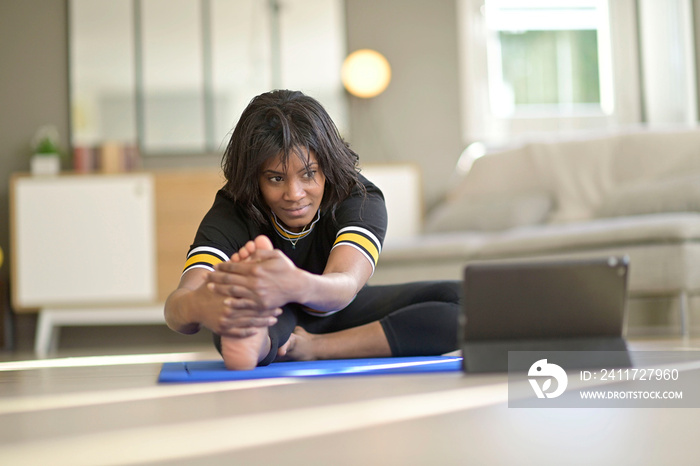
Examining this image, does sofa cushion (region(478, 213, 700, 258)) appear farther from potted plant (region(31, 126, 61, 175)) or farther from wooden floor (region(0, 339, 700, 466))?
potted plant (region(31, 126, 61, 175))

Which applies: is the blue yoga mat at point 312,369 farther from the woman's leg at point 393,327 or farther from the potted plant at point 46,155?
the potted plant at point 46,155

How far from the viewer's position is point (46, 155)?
14.7 ft

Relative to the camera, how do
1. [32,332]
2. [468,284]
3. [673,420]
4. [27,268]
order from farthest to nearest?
[32,332], [27,268], [468,284], [673,420]

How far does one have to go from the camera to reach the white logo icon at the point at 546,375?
3.71 feet

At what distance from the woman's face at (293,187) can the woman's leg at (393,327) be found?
0.30 metres

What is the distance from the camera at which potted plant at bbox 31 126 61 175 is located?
4434 mm

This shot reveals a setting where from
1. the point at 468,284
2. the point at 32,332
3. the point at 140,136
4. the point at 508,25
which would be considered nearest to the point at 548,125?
the point at 508,25

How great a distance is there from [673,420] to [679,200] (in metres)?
2.58

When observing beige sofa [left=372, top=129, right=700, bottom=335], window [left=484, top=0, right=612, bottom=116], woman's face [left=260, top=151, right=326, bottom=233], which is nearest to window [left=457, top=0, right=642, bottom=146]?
window [left=484, top=0, right=612, bottom=116]

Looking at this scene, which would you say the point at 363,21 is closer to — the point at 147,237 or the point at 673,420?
the point at 147,237

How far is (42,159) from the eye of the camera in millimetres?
4449

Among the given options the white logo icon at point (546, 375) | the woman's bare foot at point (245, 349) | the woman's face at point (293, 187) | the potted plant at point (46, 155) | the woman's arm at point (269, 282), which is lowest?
the white logo icon at point (546, 375)

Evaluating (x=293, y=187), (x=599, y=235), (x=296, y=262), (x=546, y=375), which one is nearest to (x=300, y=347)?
(x=296, y=262)

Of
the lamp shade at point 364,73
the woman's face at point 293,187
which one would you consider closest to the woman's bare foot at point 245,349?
the woman's face at point 293,187
